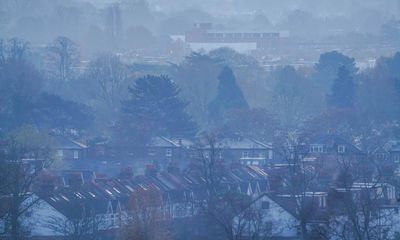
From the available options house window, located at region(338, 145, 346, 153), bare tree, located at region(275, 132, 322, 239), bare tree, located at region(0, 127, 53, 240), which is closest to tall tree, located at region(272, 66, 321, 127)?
house window, located at region(338, 145, 346, 153)

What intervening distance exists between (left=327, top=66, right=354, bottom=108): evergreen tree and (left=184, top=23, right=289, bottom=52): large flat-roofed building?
68.3 ft

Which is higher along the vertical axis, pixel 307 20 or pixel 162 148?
pixel 307 20

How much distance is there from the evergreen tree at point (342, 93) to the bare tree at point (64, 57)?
24.3 feet

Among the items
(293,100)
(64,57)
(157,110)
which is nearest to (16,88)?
(157,110)

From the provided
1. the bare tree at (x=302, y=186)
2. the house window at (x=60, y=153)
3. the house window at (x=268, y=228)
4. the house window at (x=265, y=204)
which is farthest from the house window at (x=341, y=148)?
the house window at (x=268, y=228)

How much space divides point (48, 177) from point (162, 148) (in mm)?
7291

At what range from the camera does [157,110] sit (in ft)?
107

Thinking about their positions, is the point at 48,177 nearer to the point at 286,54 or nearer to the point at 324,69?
the point at 324,69

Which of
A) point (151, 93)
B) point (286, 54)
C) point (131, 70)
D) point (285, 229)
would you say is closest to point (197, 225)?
point (285, 229)

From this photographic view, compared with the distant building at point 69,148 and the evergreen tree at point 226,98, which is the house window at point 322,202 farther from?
the evergreen tree at point 226,98

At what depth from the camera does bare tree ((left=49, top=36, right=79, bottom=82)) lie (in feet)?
141

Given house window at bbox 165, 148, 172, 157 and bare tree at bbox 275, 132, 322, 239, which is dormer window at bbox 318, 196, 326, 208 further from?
house window at bbox 165, 148, 172, 157

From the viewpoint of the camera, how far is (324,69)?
42250mm

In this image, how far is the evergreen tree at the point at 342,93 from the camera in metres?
35.8
